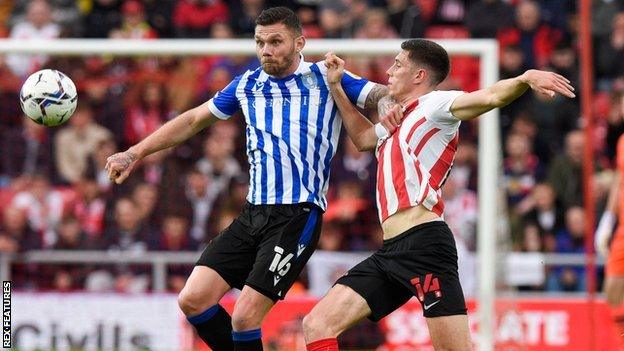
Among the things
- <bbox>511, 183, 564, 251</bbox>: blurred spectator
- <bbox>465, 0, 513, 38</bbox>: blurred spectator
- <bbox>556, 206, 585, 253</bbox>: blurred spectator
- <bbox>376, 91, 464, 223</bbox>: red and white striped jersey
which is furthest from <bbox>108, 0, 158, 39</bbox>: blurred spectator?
<bbox>376, 91, 464, 223</bbox>: red and white striped jersey

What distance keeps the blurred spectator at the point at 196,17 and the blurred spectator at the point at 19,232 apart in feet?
11.6

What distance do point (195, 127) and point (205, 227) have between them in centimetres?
570

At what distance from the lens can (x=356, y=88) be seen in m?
8.05

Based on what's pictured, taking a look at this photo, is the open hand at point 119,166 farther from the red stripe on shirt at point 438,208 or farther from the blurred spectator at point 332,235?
the blurred spectator at point 332,235

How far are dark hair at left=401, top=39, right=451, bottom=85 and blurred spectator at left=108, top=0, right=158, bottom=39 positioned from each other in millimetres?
8932

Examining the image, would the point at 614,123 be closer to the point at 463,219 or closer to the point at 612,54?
→ the point at 612,54

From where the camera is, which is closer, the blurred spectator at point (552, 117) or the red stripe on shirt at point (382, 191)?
the red stripe on shirt at point (382, 191)

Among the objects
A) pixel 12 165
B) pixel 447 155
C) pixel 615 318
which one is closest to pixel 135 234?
pixel 12 165

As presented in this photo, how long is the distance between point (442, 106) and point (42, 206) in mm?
7849

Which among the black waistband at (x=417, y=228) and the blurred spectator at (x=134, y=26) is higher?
the blurred spectator at (x=134, y=26)

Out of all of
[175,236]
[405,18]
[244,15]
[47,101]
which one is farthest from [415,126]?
[244,15]

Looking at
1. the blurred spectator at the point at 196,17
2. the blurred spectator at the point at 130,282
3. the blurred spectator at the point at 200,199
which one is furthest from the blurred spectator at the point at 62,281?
the blurred spectator at the point at 196,17

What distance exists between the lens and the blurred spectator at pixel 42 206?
14.2 m

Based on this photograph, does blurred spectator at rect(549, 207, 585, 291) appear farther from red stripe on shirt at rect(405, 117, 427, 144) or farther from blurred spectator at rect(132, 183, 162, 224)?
red stripe on shirt at rect(405, 117, 427, 144)
